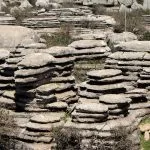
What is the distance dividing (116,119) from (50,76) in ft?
7.31

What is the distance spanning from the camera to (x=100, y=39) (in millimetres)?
16656

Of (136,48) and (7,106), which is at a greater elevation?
(136,48)

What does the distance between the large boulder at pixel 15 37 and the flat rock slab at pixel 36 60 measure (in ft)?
10.3

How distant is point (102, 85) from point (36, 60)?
1.62 m

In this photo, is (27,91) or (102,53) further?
(102,53)

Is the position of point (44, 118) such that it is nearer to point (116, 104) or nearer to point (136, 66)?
point (116, 104)

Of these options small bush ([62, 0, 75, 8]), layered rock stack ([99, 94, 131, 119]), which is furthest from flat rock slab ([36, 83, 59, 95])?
small bush ([62, 0, 75, 8])

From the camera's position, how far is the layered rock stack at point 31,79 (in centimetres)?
1196

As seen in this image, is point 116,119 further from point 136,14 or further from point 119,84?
point 136,14

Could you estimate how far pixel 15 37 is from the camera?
1623 cm

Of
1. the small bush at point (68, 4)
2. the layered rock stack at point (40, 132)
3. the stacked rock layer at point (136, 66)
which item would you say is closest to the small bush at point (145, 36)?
the stacked rock layer at point (136, 66)

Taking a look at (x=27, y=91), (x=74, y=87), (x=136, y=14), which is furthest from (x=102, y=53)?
(x=136, y=14)

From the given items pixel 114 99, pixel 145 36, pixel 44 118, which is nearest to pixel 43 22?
pixel 145 36

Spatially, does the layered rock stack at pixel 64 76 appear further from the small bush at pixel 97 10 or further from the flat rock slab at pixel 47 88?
the small bush at pixel 97 10
